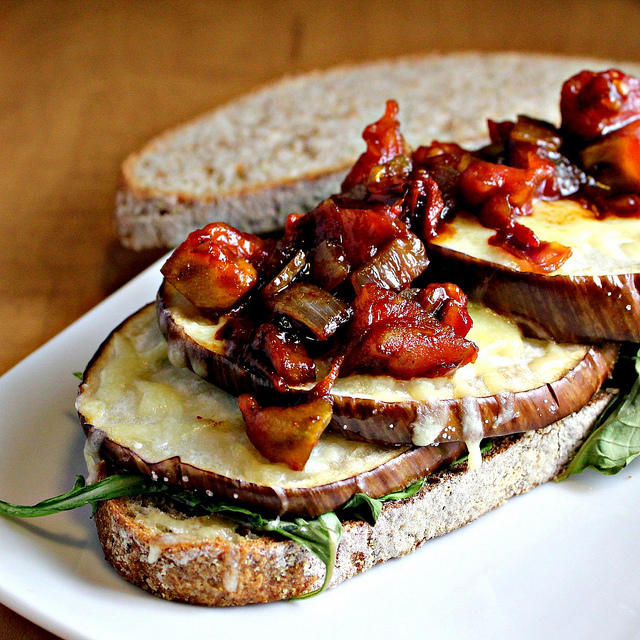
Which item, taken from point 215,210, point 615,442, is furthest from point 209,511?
point 215,210

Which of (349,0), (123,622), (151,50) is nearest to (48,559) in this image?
(123,622)

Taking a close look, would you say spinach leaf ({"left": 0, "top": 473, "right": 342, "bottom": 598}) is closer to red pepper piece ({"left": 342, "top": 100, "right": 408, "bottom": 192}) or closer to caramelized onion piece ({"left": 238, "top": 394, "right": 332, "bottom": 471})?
caramelized onion piece ({"left": 238, "top": 394, "right": 332, "bottom": 471})

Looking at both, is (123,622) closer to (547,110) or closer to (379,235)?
(379,235)

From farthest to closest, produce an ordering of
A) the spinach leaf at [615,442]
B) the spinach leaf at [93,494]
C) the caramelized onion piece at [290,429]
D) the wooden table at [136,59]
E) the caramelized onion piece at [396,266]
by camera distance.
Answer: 1. the wooden table at [136,59]
2. the spinach leaf at [615,442]
3. the caramelized onion piece at [396,266]
4. the spinach leaf at [93,494]
5. the caramelized onion piece at [290,429]

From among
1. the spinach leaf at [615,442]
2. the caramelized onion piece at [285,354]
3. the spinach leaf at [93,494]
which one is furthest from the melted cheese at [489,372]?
the spinach leaf at [93,494]

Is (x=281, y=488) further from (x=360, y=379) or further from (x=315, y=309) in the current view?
(x=315, y=309)

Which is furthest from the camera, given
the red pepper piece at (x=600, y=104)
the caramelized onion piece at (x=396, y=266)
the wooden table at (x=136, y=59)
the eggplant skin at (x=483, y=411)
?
the wooden table at (x=136, y=59)

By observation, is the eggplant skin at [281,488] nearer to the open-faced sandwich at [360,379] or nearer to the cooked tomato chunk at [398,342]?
the open-faced sandwich at [360,379]
